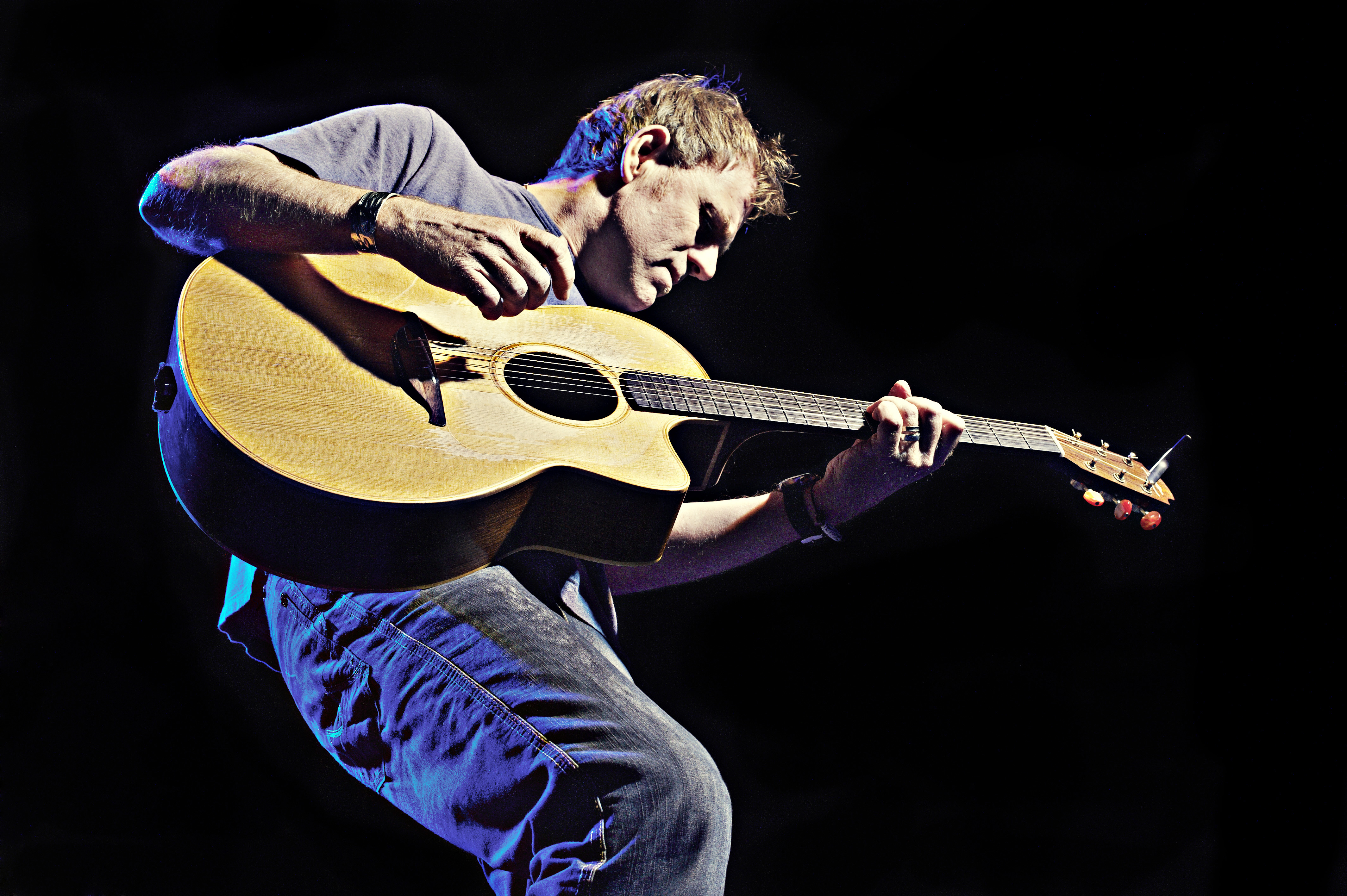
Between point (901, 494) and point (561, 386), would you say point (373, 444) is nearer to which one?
point (561, 386)

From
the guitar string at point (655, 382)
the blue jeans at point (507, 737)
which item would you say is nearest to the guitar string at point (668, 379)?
the guitar string at point (655, 382)

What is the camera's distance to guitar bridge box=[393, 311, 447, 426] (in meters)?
1.29

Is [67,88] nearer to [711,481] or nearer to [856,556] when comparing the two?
[711,481]

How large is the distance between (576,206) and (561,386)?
0.48 metres

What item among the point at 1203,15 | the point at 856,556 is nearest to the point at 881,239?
the point at 856,556

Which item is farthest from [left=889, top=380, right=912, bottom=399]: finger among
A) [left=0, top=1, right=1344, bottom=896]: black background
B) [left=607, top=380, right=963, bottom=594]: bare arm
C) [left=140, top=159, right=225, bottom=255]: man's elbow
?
[left=140, top=159, right=225, bottom=255]: man's elbow

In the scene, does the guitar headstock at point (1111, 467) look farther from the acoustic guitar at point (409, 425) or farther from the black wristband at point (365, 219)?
the black wristband at point (365, 219)

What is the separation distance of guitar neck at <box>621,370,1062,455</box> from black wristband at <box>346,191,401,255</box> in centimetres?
43

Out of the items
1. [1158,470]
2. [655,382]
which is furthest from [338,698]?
[1158,470]

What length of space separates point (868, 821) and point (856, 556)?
1.61 feet

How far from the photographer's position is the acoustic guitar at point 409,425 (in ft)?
3.85

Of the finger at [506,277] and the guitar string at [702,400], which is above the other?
the finger at [506,277]

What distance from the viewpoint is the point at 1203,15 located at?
6.94ft

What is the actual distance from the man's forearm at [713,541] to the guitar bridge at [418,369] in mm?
494
